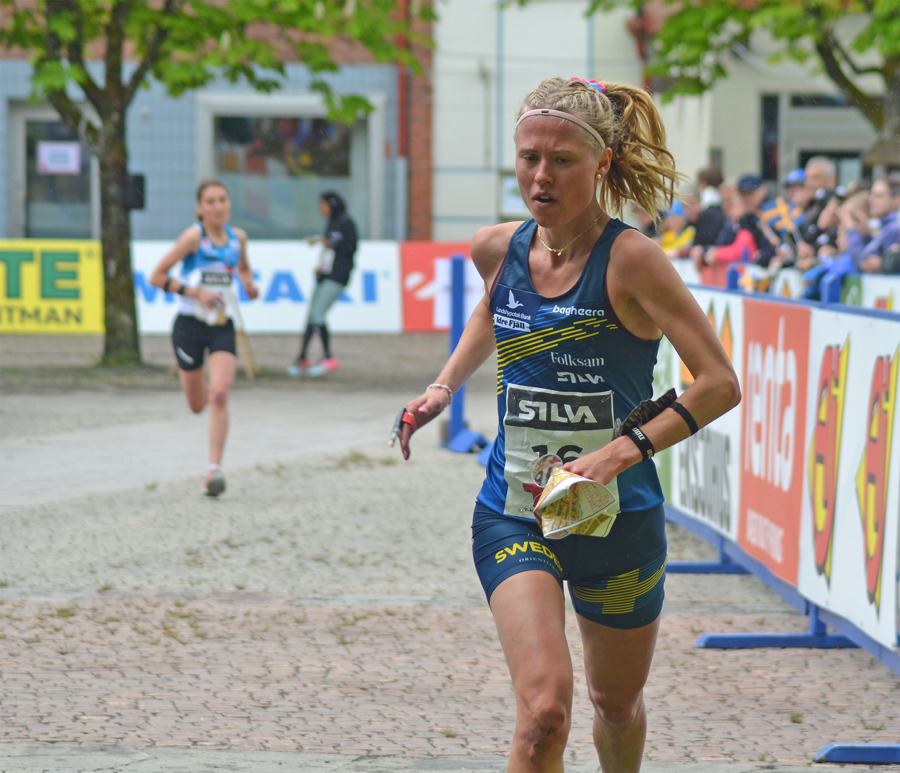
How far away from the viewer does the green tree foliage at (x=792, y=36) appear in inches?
623

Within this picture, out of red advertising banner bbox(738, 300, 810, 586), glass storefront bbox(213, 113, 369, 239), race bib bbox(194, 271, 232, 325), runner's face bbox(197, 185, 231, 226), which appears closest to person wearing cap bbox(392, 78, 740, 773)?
red advertising banner bbox(738, 300, 810, 586)

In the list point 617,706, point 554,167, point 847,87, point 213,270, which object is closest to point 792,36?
point 847,87

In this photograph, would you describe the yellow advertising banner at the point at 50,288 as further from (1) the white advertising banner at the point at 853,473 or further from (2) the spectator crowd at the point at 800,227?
(1) the white advertising banner at the point at 853,473

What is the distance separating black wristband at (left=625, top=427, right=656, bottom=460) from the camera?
3.13 metres

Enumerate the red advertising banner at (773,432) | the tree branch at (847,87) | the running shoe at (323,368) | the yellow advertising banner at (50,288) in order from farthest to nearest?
the yellow advertising banner at (50,288) → the tree branch at (847,87) → the running shoe at (323,368) → the red advertising banner at (773,432)

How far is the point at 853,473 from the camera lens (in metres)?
5.23

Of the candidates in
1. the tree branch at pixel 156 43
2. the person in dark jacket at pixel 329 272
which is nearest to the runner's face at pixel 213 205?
the tree branch at pixel 156 43

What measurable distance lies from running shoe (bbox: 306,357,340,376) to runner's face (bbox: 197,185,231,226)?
272 inches

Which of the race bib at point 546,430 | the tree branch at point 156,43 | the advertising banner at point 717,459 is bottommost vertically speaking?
the advertising banner at point 717,459

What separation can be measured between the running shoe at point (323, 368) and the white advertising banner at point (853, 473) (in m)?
10.6

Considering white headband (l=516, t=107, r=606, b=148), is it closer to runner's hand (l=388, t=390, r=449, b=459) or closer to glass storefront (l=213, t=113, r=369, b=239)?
runner's hand (l=388, t=390, r=449, b=459)

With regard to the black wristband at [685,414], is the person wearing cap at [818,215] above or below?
above

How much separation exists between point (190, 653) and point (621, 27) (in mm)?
22201

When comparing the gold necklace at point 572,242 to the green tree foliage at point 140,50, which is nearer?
the gold necklace at point 572,242
